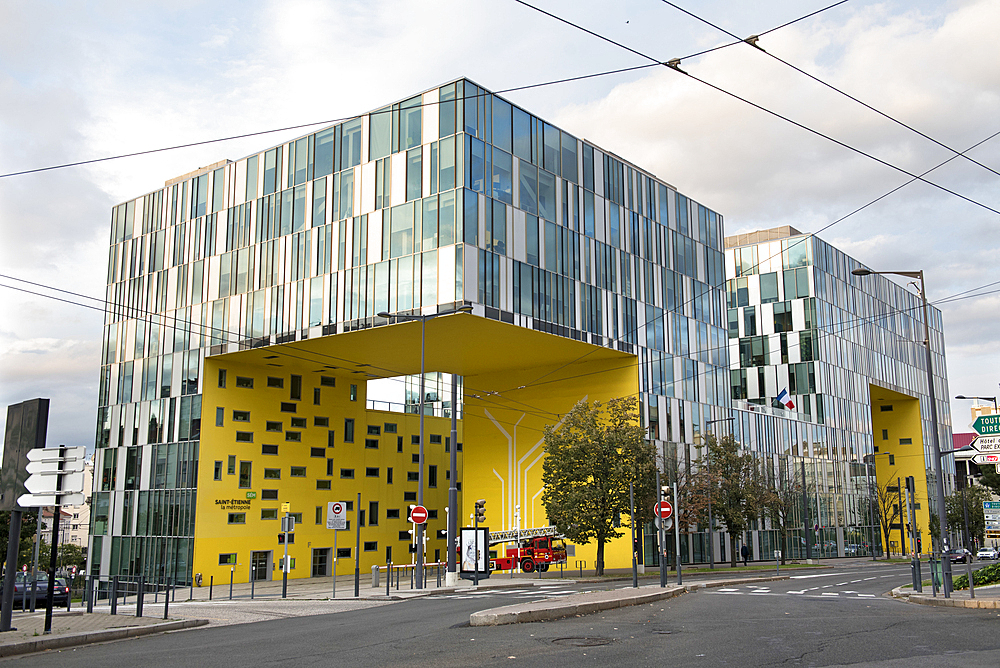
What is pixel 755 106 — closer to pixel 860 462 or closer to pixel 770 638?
pixel 770 638

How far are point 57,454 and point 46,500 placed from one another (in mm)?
859

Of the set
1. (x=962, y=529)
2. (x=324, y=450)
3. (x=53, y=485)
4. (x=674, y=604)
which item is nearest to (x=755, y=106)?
(x=674, y=604)

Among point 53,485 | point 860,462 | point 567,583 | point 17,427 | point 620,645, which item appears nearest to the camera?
point 620,645

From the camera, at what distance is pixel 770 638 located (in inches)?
552

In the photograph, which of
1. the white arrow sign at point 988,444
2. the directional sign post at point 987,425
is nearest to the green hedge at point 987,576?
the white arrow sign at point 988,444

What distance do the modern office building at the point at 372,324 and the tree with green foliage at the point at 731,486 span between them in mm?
2236

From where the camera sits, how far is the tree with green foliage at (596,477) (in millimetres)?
41250

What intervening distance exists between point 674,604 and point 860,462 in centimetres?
6550

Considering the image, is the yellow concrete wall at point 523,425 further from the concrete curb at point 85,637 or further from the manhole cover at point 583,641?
the manhole cover at point 583,641

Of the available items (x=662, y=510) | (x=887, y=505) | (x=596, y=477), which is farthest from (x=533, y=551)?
(x=887, y=505)

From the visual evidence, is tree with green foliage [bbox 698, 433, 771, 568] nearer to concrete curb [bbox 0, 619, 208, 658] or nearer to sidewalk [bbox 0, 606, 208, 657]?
sidewalk [bbox 0, 606, 208, 657]

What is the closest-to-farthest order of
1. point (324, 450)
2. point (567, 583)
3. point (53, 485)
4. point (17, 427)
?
point (53, 485) < point (17, 427) < point (567, 583) < point (324, 450)

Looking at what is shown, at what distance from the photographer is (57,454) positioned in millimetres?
16359

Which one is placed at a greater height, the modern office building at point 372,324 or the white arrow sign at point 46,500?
the modern office building at point 372,324
